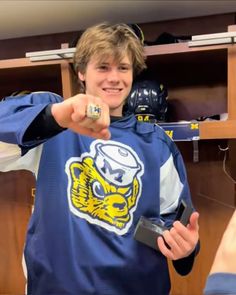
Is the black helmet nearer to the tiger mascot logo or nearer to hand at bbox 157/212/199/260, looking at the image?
the tiger mascot logo

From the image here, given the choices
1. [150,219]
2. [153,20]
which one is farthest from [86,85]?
[153,20]

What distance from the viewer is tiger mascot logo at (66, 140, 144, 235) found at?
3.00 feet

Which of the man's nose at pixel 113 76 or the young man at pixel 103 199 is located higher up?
the man's nose at pixel 113 76

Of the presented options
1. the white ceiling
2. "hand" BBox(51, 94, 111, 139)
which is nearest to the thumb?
"hand" BBox(51, 94, 111, 139)

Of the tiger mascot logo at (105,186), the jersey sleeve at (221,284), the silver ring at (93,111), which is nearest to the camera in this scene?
the jersey sleeve at (221,284)

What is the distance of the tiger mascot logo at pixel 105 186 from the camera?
3.00 feet

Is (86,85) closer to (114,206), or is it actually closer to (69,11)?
(114,206)

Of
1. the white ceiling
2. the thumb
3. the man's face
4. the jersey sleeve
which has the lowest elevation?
the thumb

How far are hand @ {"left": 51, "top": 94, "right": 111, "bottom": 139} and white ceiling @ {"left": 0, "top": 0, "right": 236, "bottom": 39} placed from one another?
0.75 meters

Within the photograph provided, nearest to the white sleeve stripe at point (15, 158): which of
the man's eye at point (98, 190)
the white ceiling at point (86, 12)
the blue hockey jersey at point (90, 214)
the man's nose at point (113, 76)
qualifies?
the blue hockey jersey at point (90, 214)

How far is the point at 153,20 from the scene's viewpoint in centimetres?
154

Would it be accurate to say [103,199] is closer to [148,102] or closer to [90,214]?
[90,214]

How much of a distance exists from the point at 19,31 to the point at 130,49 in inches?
29.0

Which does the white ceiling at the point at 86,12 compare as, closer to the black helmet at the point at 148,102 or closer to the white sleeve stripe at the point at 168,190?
the black helmet at the point at 148,102
